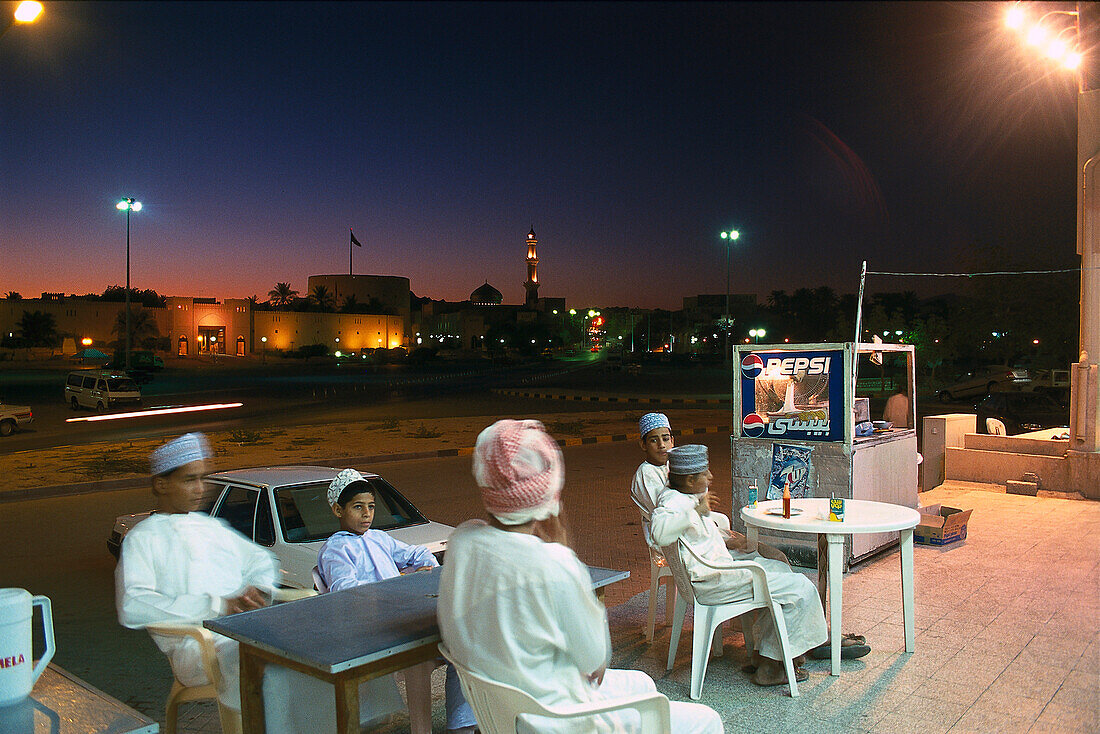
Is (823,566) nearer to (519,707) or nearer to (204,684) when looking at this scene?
(519,707)

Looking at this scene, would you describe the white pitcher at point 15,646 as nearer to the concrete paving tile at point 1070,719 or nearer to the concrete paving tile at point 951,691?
the concrete paving tile at point 951,691

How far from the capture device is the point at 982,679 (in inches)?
180

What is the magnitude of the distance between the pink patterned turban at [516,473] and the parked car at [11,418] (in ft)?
73.2

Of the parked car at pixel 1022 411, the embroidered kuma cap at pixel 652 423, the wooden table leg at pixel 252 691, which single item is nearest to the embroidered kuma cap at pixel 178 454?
the wooden table leg at pixel 252 691

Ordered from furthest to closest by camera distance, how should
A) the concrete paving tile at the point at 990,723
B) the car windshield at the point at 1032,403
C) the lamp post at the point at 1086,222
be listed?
the car windshield at the point at 1032,403
the lamp post at the point at 1086,222
the concrete paving tile at the point at 990,723

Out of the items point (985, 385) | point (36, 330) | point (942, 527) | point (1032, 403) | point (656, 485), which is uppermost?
point (36, 330)

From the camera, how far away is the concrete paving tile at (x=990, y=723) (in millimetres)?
3918

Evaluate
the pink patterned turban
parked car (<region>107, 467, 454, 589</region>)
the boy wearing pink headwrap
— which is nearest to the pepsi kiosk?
parked car (<region>107, 467, 454, 589</region>)

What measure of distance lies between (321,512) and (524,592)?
17.7ft

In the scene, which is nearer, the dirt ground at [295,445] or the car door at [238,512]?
the car door at [238,512]

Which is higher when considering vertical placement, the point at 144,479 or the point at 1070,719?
the point at 1070,719

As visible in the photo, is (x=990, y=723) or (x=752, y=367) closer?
(x=990, y=723)

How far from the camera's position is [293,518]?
21.5ft

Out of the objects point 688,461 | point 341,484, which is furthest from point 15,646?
point 688,461
